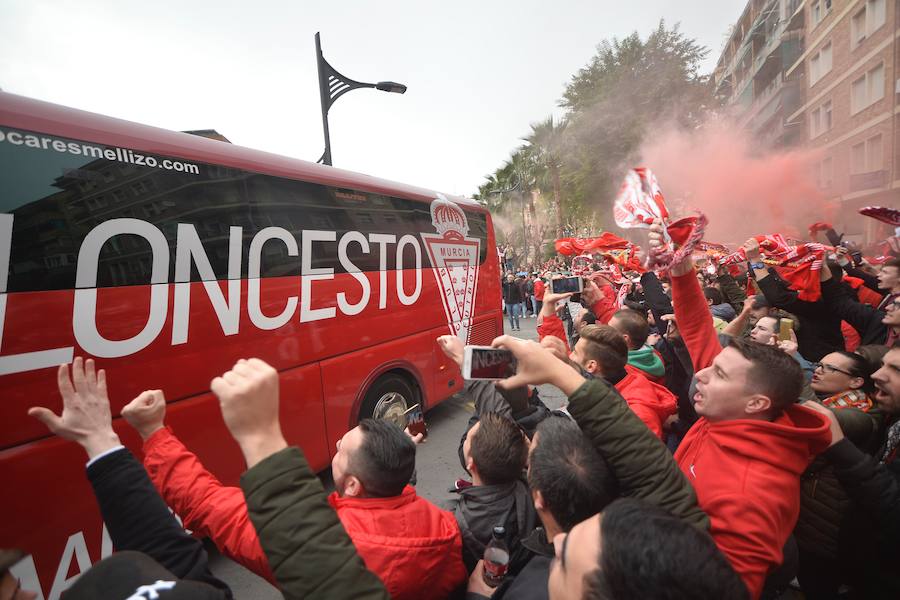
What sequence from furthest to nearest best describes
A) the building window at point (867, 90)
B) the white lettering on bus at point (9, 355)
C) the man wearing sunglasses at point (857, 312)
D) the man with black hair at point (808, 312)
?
1. the building window at point (867, 90)
2. the man with black hair at point (808, 312)
3. the man wearing sunglasses at point (857, 312)
4. the white lettering on bus at point (9, 355)

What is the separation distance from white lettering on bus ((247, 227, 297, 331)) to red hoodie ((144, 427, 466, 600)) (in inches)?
76.4

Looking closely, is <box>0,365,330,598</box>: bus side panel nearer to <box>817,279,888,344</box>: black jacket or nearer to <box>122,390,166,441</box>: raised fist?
<box>122,390,166,441</box>: raised fist

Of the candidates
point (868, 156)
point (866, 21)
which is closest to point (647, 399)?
point (868, 156)

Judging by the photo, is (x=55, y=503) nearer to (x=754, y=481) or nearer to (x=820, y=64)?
(x=754, y=481)

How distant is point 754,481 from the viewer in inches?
51.5

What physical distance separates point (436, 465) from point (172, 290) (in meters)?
3.26

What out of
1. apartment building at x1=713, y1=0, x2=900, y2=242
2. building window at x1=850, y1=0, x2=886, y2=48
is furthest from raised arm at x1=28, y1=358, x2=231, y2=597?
building window at x1=850, y1=0, x2=886, y2=48

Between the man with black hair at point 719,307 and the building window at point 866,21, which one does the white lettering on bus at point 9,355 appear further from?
the building window at point 866,21

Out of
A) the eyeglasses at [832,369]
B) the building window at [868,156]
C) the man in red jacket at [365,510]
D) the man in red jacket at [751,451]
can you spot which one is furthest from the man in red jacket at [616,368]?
the building window at [868,156]

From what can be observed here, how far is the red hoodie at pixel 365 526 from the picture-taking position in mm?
1382

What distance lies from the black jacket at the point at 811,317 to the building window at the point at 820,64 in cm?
2498

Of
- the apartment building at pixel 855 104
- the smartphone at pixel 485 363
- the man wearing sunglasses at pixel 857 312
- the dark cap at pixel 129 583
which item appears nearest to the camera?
the dark cap at pixel 129 583

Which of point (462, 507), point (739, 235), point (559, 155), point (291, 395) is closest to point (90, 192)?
point (291, 395)

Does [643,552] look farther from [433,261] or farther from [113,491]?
[433,261]
